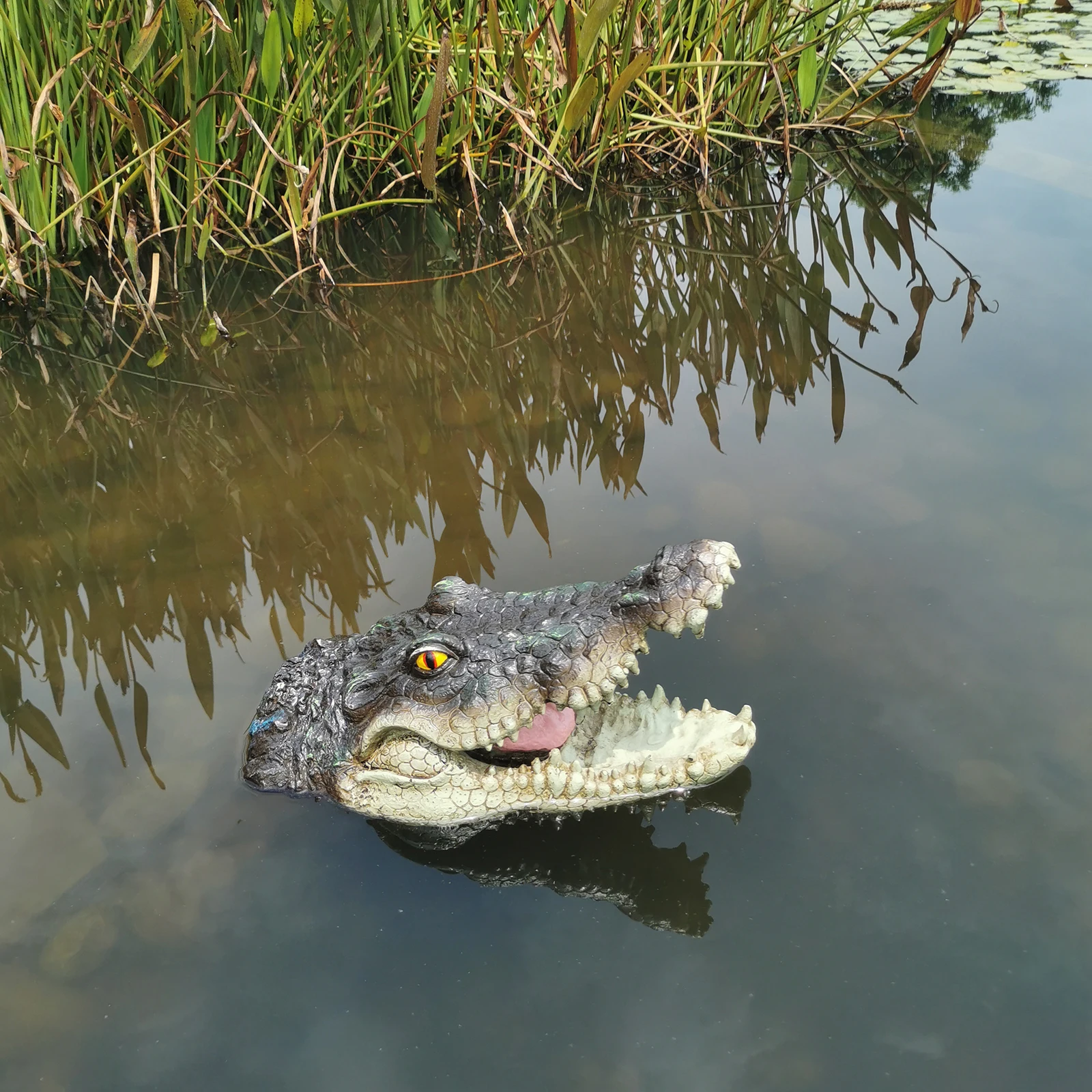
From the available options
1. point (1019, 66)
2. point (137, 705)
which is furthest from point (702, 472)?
point (1019, 66)

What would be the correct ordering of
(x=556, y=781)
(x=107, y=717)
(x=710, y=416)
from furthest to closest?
(x=710, y=416)
(x=107, y=717)
(x=556, y=781)

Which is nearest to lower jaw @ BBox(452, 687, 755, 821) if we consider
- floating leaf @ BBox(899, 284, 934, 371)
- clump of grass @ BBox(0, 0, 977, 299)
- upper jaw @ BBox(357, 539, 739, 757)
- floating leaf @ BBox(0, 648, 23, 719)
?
upper jaw @ BBox(357, 539, 739, 757)

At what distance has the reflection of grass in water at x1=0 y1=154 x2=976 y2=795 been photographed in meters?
3.61

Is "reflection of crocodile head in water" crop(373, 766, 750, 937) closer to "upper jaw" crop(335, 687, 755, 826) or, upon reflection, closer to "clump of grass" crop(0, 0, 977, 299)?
"upper jaw" crop(335, 687, 755, 826)

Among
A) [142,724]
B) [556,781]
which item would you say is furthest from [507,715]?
[142,724]

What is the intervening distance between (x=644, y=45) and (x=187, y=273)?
3.25 m

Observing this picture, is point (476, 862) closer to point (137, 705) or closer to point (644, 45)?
point (137, 705)

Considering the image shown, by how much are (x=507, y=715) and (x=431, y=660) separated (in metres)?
0.26

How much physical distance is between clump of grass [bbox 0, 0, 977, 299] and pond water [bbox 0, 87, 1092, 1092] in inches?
27.9

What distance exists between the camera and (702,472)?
398 centimetres

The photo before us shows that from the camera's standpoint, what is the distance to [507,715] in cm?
262

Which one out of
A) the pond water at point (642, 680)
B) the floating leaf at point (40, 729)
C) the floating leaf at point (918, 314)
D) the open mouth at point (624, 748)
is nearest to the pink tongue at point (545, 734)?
the open mouth at point (624, 748)

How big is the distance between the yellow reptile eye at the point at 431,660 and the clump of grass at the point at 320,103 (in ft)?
8.74

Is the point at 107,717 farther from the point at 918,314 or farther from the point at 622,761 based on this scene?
the point at 918,314
